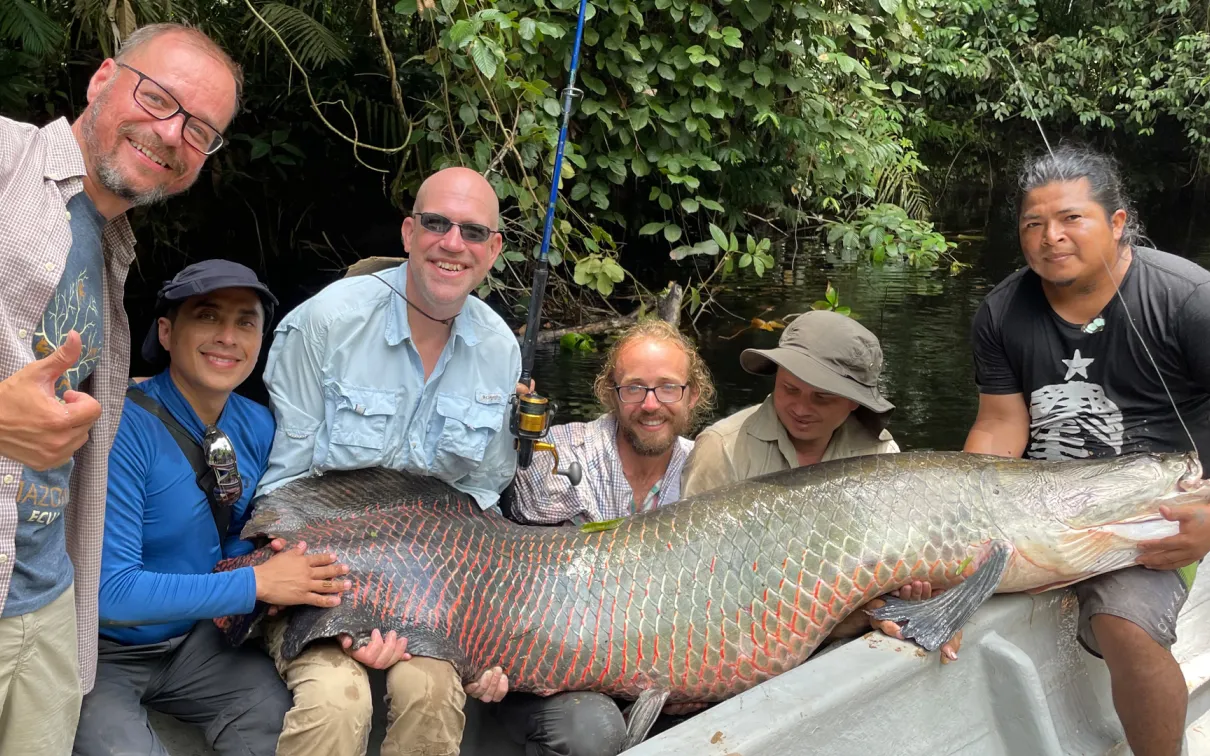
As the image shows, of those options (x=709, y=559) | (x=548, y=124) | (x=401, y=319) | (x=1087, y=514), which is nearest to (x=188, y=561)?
(x=401, y=319)

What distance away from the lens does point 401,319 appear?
3.36 meters

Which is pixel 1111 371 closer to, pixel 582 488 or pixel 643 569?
pixel 643 569

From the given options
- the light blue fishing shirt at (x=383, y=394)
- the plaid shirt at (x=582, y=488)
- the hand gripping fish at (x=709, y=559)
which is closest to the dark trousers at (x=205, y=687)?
the hand gripping fish at (x=709, y=559)

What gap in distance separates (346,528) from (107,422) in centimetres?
77

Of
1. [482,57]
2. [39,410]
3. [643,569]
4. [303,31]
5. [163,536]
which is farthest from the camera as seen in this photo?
[303,31]

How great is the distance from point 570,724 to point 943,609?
1.14 m

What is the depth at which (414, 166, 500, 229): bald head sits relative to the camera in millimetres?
3399

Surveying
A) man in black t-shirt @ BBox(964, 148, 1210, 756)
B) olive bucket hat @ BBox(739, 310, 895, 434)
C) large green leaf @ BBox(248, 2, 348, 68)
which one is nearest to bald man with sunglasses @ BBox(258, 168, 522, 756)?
olive bucket hat @ BBox(739, 310, 895, 434)

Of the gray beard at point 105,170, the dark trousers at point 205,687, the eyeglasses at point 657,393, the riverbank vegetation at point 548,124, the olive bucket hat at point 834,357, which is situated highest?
the riverbank vegetation at point 548,124

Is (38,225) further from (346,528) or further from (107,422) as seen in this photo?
(346,528)

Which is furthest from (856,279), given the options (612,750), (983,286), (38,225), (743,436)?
(38,225)

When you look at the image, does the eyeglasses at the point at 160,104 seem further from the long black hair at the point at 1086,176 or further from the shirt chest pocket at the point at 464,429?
the long black hair at the point at 1086,176

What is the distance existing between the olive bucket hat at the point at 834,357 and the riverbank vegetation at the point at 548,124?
10.6ft

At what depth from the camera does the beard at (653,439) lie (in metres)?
3.63
